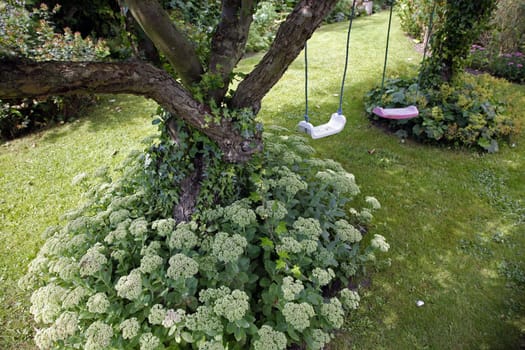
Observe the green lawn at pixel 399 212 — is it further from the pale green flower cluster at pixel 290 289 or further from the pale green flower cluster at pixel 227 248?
the pale green flower cluster at pixel 227 248

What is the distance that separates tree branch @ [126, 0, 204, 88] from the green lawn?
2454 millimetres

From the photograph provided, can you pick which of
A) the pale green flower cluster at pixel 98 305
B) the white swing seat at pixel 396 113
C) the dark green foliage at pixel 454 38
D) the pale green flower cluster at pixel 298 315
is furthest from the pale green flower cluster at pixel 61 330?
the dark green foliage at pixel 454 38

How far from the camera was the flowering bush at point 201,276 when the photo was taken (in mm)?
2033

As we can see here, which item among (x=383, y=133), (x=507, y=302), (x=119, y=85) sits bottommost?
(x=507, y=302)

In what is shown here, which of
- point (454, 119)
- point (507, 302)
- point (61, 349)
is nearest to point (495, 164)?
point (454, 119)

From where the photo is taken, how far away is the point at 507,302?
9.41 feet

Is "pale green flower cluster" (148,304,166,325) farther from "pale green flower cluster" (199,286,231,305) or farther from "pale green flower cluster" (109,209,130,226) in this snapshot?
"pale green flower cluster" (109,209,130,226)

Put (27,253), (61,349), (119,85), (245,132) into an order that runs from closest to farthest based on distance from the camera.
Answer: (119,85) → (61,349) → (245,132) → (27,253)

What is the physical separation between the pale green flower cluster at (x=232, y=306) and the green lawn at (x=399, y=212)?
3.40 feet

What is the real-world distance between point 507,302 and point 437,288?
1.86 feet

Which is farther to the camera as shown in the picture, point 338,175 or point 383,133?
point 383,133

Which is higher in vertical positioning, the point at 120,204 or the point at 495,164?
the point at 120,204

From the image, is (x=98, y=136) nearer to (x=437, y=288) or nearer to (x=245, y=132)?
(x=245, y=132)

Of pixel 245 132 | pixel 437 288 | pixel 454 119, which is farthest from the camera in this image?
pixel 454 119
